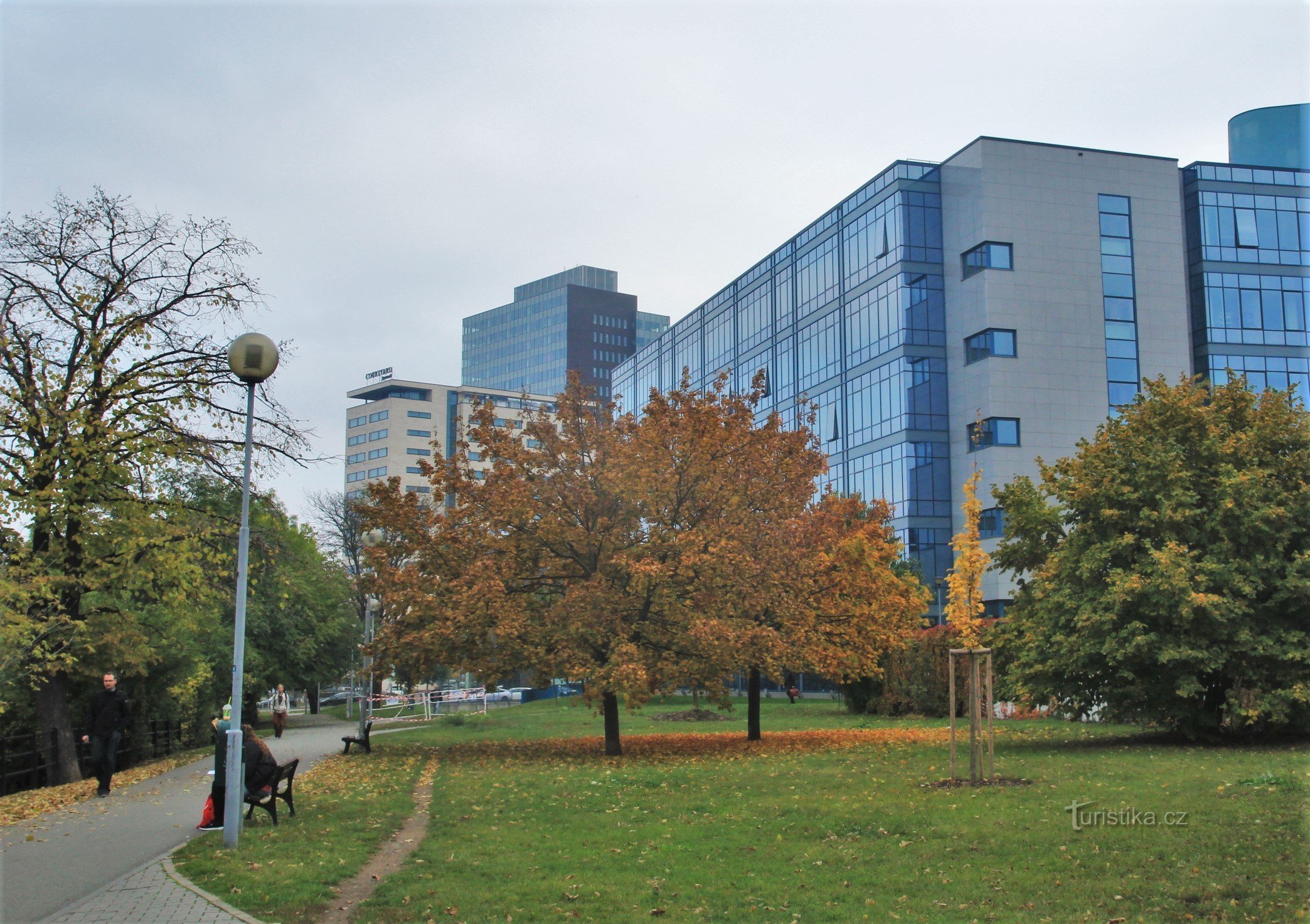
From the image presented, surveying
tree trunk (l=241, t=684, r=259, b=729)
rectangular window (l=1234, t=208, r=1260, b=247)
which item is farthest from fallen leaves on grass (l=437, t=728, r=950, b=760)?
rectangular window (l=1234, t=208, r=1260, b=247)

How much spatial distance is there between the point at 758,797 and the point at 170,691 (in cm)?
1675

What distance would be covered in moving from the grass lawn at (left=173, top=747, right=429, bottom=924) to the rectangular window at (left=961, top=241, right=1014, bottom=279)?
45091mm

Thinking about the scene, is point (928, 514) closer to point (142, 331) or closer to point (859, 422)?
point (859, 422)

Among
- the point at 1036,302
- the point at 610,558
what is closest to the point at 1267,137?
the point at 1036,302

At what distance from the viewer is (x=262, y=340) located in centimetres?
1281

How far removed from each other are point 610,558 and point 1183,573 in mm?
10761

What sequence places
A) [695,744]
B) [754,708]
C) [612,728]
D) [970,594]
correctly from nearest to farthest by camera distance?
1. [970,594]
2. [612,728]
3. [695,744]
4. [754,708]

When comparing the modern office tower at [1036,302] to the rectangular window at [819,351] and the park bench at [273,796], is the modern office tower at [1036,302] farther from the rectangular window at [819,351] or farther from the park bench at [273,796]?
→ the park bench at [273,796]

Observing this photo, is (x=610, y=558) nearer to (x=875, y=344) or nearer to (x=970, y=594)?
(x=970, y=594)

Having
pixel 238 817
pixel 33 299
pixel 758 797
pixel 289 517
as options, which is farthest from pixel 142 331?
pixel 289 517

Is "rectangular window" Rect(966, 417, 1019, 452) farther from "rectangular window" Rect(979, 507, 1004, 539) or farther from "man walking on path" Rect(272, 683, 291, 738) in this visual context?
"man walking on path" Rect(272, 683, 291, 738)

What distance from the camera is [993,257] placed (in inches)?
2195

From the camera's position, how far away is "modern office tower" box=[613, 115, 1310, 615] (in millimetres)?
55250

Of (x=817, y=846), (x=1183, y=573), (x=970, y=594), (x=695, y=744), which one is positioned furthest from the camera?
(x=695, y=744)
